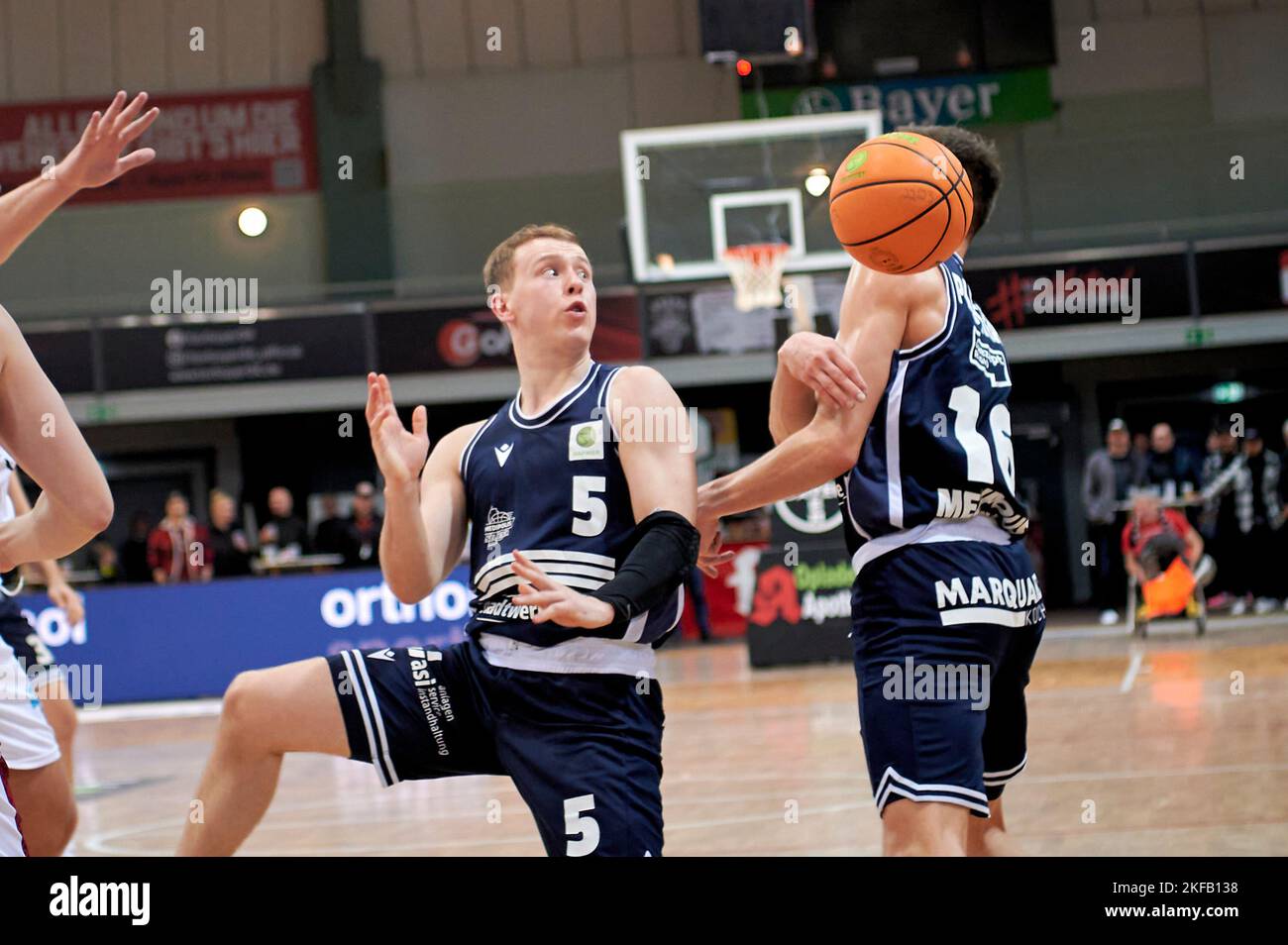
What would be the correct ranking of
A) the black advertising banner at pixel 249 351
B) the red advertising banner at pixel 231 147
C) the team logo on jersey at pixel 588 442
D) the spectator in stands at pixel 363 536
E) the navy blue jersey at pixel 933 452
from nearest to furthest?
the navy blue jersey at pixel 933 452 < the team logo on jersey at pixel 588 442 < the spectator in stands at pixel 363 536 < the black advertising banner at pixel 249 351 < the red advertising banner at pixel 231 147

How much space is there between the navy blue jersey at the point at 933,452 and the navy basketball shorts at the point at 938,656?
0.22 ft

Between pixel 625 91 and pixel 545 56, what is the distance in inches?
40.8

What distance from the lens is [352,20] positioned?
59.6 feet

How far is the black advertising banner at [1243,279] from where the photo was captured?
15.8 m

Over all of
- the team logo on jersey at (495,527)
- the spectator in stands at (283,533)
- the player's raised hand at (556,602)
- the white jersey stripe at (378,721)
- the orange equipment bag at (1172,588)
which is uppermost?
the team logo on jersey at (495,527)

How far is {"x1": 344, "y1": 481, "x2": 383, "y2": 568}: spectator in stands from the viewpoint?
14211 mm

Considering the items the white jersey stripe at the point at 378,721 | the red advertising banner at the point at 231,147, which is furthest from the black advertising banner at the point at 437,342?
the white jersey stripe at the point at 378,721

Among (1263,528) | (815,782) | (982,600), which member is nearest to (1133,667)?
(815,782)

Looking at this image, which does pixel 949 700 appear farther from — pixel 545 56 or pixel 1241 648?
pixel 545 56

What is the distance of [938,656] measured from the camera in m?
3.14

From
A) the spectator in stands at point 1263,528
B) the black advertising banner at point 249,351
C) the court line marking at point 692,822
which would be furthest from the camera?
the black advertising banner at point 249,351

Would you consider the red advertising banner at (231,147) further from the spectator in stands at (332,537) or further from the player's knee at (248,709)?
the player's knee at (248,709)

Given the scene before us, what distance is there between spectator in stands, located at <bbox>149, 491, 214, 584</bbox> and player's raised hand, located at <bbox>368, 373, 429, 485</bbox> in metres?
11.1
